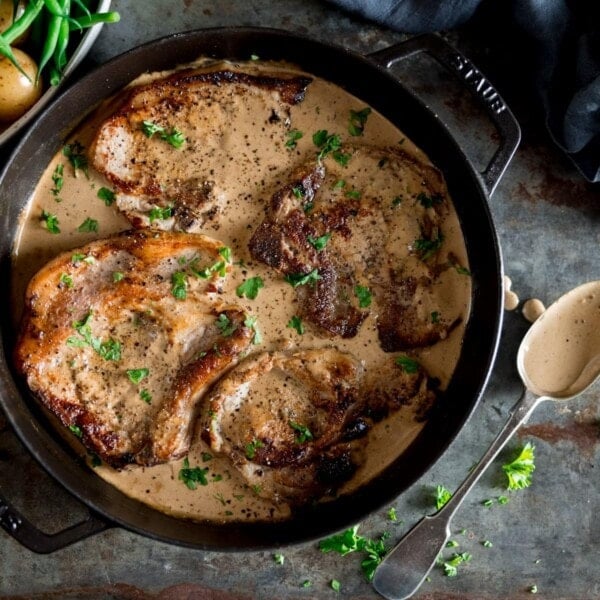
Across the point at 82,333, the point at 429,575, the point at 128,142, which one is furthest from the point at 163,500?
the point at 128,142

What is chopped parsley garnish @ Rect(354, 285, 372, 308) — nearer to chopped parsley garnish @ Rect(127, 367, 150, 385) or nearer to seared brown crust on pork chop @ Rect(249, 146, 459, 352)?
seared brown crust on pork chop @ Rect(249, 146, 459, 352)

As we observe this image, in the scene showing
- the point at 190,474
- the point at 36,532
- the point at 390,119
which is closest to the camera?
the point at 36,532

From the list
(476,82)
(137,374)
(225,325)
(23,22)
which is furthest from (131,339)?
(476,82)

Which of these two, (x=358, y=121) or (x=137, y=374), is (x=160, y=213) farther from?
(x=358, y=121)

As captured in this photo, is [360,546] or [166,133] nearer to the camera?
[166,133]

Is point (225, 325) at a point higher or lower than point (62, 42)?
lower

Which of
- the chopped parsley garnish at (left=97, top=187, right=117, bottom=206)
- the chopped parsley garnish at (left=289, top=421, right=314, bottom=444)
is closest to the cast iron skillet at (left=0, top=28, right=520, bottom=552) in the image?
the chopped parsley garnish at (left=97, top=187, right=117, bottom=206)

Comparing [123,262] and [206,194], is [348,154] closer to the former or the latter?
[206,194]
